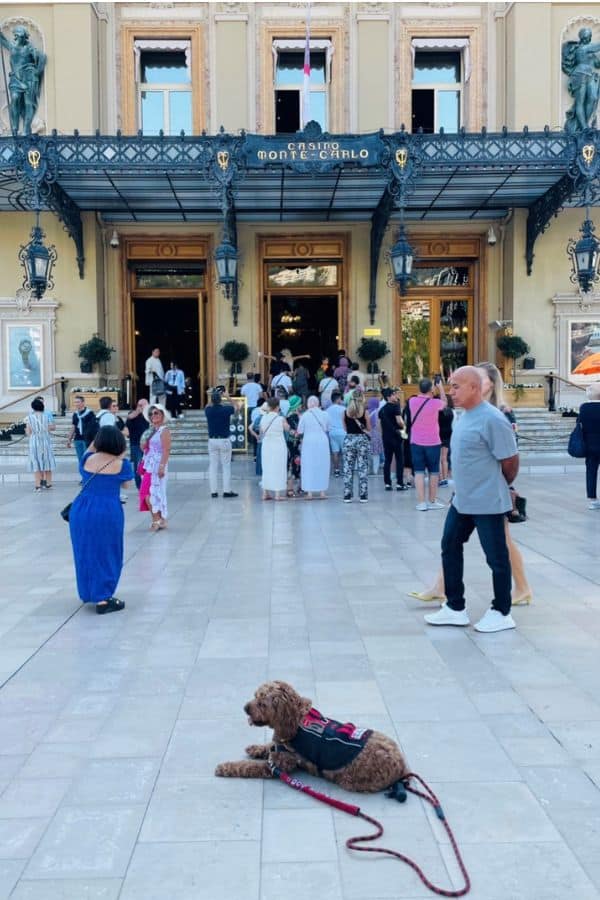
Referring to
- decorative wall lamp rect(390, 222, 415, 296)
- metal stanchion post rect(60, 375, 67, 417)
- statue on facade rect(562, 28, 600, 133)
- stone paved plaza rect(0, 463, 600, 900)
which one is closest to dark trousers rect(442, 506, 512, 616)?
stone paved plaza rect(0, 463, 600, 900)

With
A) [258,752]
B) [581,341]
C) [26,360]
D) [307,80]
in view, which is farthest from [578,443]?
[26,360]

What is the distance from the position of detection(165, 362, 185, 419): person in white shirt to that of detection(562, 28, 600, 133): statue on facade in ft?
36.8

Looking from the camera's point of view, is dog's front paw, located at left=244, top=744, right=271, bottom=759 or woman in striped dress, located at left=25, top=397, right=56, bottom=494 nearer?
dog's front paw, located at left=244, top=744, right=271, bottom=759

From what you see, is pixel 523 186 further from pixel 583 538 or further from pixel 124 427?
pixel 583 538

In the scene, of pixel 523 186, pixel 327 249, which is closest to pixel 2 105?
pixel 327 249

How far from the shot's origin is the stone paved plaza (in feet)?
9.83

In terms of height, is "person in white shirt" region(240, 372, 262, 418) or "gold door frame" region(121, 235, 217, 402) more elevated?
"gold door frame" region(121, 235, 217, 402)

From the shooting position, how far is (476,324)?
23469 millimetres

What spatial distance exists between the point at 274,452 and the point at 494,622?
25.5ft

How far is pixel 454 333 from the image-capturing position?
23.7 metres

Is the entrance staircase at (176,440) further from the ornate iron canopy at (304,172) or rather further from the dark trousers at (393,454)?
the dark trousers at (393,454)

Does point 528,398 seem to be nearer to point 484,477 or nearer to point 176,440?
point 176,440

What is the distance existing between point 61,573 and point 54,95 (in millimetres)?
16701

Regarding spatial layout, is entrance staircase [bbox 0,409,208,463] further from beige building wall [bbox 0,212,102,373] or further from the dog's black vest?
the dog's black vest
